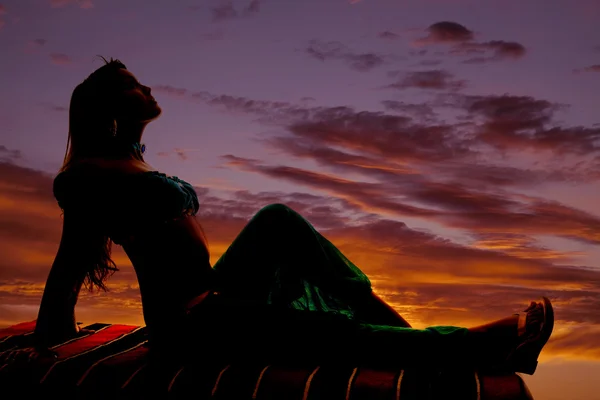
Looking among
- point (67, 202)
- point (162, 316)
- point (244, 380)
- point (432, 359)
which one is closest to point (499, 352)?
point (432, 359)

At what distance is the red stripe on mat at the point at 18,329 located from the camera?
4.52 metres

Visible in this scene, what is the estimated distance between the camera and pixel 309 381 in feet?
11.2

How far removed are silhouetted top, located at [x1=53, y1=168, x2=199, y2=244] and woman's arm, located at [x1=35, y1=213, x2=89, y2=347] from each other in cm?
15

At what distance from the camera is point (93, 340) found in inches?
Result: 171

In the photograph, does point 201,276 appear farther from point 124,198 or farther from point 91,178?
point 91,178

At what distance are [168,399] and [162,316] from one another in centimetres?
50

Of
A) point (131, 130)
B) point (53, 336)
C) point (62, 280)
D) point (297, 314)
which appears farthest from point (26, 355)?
point (297, 314)

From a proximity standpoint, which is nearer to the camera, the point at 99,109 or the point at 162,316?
the point at 162,316

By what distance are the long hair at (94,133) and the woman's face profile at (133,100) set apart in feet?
0.14

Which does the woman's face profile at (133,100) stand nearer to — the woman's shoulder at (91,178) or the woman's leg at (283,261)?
the woman's shoulder at (91,178)

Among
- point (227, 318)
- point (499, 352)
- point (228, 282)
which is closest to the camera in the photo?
point (499, 352)

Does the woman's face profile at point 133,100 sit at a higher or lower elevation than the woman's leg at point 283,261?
higher

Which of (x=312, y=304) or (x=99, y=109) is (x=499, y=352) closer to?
(x=312, y=304)

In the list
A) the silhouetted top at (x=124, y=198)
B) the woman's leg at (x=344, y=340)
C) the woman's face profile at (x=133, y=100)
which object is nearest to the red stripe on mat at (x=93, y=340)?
the silhouetted top at (x=124, y=198)
